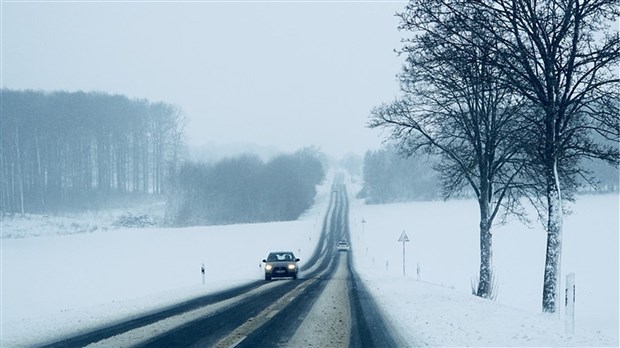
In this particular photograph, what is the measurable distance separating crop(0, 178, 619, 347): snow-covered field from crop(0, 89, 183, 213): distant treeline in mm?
21947

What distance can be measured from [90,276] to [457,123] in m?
22.0

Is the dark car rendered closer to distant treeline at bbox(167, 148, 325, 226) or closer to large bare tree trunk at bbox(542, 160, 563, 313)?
large bare tree trunk at bbox(542, 160, 563, 313)

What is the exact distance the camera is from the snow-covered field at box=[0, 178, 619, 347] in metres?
11.7

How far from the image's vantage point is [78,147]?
308ft

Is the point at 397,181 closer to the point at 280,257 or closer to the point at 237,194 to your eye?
the point at 237,194

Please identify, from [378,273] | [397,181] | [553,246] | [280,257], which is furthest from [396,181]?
[553,246]

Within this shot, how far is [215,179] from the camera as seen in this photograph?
10650cm

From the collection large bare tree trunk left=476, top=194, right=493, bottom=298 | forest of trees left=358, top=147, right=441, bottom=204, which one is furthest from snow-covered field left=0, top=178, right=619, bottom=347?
forest of trees left=358, top=147, right=441, bottom=204

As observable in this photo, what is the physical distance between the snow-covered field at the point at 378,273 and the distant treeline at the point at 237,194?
938 inches

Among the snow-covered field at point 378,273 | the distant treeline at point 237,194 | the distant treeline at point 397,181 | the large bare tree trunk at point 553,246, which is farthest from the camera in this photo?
the distant treeline at point 397,181

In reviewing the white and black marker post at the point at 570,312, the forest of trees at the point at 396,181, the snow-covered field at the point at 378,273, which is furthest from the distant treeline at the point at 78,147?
the white and black marker post at the point at 570,312

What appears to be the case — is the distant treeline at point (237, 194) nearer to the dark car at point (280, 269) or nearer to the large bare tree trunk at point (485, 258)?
the dark car at point (280, 269)

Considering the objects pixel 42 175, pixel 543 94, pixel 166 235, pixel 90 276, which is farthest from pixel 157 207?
pixel 543 94

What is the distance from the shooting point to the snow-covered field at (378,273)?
1166cm
